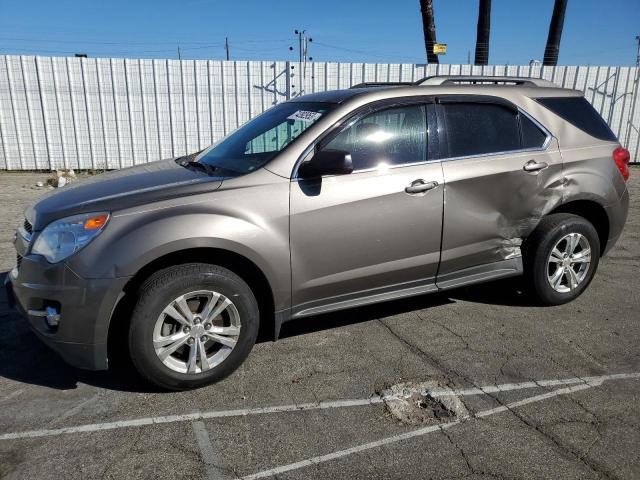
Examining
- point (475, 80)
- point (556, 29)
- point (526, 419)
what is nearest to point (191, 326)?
point (526, 419)

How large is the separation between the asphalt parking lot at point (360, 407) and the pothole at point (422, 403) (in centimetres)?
2

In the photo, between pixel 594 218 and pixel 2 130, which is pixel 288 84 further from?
pixel 594 218

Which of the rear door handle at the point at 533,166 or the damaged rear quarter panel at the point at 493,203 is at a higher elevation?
the rear door handle at the point at 533,166

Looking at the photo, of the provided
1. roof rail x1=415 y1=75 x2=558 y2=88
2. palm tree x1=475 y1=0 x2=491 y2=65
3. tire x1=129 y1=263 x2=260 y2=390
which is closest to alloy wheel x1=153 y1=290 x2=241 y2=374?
tire x1=129 y1=263 x2=260 y2=390

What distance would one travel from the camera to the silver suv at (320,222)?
3029 millimetres

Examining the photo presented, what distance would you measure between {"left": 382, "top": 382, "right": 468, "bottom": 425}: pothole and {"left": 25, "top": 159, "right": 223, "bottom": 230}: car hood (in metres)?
1.71

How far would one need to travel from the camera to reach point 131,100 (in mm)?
11289

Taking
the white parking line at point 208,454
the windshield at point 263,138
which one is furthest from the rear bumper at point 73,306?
the windshield at point 263,138

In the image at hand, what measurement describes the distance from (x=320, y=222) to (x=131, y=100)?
9.30 meters

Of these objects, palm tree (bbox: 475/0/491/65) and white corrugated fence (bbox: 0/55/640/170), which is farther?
palm tree (bbox: 475/0/491/65)

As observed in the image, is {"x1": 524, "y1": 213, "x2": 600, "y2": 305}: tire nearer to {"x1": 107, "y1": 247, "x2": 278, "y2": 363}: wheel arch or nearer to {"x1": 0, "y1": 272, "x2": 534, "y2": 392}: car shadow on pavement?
{"x1": 0, "y1": 272, "x2": 534, "y2": 392}: car shadow on pavement

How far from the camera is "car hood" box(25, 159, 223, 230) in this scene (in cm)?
314

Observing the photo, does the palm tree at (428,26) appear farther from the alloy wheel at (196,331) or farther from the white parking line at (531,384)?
the alloy wheel at (196,331)

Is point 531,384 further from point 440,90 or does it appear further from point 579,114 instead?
point 579,114
